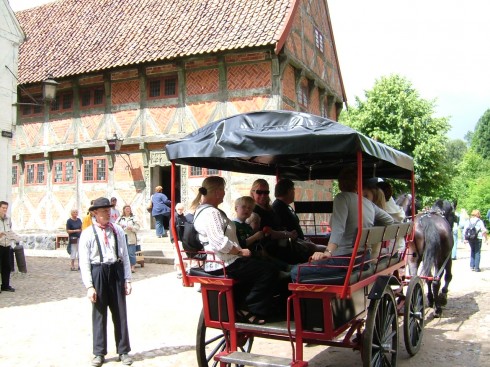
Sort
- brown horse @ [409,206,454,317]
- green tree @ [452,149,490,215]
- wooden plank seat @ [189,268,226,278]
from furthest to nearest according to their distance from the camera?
green tree @ [452,149,490,215] < brown horse @ [409,206,454,317] < wooden plank seat @ [189,268,226,278]

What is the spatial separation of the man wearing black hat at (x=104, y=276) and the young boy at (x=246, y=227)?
1.39m

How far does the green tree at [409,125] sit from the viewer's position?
89.8 ft

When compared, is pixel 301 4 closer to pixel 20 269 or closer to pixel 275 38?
pixel 275 38

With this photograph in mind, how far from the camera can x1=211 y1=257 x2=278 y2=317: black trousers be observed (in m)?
4.58

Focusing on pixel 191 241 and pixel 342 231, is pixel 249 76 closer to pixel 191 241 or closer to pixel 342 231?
pixel 191 241

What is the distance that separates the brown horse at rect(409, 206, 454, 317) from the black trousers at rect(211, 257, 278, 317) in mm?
3941

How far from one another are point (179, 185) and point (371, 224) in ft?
47.0

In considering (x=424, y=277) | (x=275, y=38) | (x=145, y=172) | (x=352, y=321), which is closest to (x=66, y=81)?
(x=145, y=172)

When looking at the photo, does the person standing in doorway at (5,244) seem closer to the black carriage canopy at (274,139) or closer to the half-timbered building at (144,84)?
the black carriage canopy at (274,139)

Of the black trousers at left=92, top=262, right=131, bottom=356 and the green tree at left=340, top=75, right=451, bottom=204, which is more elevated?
the green tree at left=340, top=75, right=451, bottom=204

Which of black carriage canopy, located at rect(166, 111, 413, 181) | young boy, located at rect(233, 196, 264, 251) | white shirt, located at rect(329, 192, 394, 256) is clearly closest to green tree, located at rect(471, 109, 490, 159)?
young boy, located at rect(233, 196, 264, 251)

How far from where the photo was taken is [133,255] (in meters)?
13.4

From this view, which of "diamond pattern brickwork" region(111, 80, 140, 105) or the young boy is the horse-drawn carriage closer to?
the young boy

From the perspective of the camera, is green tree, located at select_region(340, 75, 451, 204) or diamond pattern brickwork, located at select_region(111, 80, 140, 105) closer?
diamond pattern brickwork, located at select_region(111, 80, 140, 105)
